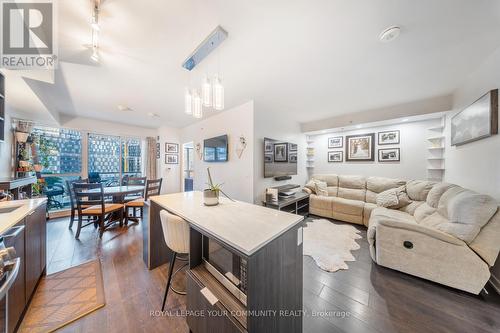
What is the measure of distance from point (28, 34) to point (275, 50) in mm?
2316

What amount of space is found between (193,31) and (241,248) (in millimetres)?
1884

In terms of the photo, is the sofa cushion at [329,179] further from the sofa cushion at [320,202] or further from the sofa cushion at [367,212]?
the sofa cushion at [367,212]

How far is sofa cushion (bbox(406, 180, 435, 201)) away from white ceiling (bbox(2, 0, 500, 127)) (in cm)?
160

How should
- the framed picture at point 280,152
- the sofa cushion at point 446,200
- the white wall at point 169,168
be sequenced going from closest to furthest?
the sofa cushion at point 446,200 < the framed picture at point 280,152 < the white wall at point 169,168

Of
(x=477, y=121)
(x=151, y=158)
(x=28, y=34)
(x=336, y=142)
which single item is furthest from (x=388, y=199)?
(x=151, y=158)

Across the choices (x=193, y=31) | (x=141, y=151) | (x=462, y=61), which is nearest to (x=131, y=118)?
(x=141, y=151)

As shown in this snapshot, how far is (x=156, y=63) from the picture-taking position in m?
1.97

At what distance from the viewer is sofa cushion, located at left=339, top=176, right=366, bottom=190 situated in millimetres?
3877

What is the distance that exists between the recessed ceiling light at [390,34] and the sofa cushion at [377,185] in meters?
3.01

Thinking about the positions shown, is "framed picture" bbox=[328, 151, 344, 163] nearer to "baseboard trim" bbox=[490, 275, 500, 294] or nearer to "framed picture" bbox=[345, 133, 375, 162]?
"framed picture" bbox=[345, 133, 375, 162]

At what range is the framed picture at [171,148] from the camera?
5.41 m

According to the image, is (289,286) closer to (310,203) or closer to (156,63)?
(156,63)

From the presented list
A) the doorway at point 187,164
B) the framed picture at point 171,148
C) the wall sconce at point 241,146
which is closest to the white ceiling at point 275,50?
the wall sconce at point 241,146

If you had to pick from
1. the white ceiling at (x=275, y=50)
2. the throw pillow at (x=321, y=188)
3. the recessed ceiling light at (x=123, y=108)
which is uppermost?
the white ceiling at (x=275, y=50)
